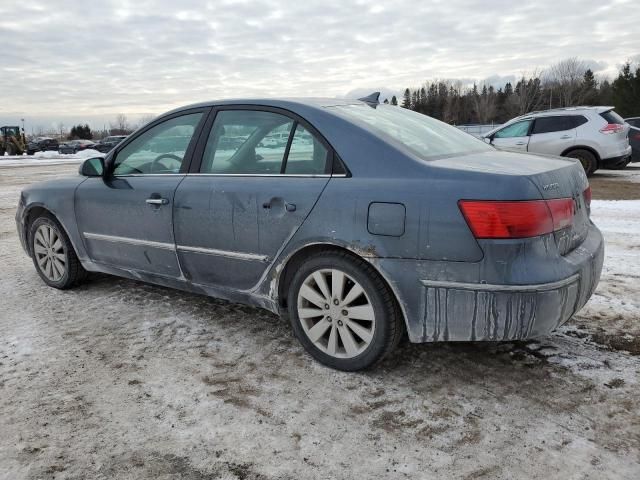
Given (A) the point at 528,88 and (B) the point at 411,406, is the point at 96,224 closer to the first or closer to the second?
(B) the point at 411,406

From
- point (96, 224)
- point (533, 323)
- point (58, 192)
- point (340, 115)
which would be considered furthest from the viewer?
point (58, 192)

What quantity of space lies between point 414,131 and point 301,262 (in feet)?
3.47

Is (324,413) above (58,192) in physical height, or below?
below

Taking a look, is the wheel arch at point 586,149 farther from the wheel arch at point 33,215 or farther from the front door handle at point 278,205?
the wheel arch at point 33,215

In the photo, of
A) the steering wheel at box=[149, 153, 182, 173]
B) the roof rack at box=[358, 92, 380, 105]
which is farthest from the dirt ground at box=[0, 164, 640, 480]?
the roof rack at box=[358, 92, 380, 105]

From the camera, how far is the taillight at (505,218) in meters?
2.42

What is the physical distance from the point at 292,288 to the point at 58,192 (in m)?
2.48

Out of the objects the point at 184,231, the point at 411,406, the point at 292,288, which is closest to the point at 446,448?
the point at 411,406

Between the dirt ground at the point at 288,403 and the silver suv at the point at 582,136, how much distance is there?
8792mm

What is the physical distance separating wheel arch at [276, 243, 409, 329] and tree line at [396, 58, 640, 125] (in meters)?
50.8

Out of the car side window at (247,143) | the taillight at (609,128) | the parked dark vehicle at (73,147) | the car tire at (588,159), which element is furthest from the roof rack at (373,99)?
the parked dark vehicle at (73,147)

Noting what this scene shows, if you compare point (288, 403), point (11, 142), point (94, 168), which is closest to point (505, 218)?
point (288, 403)

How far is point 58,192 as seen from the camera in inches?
173

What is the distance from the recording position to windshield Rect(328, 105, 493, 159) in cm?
296
